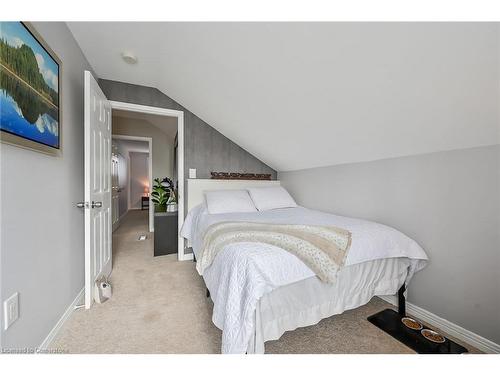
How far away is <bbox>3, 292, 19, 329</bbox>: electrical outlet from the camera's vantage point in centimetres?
94

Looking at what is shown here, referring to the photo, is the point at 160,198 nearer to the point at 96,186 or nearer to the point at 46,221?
the point at 96,186

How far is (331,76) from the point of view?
144 cm

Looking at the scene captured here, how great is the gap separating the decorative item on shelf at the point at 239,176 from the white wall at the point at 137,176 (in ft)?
20.2

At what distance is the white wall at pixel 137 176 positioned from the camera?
7.87 metres

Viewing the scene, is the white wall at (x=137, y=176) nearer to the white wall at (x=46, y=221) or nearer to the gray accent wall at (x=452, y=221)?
the white wall at (x=46, y=221)

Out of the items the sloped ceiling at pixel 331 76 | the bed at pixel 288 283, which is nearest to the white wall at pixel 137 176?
the sloped ceiling at pixel 331 76

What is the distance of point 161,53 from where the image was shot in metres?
1.97

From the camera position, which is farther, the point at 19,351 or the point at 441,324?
the point at 441,324

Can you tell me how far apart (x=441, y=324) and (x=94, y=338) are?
2.40m

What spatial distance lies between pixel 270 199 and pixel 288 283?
5.27ft

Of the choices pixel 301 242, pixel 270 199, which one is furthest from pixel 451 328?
pixel 270 199
